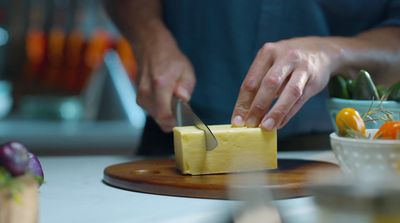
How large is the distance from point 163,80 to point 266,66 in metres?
0.24

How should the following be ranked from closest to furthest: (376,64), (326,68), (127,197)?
1. (127,197)
2. (326,68)
3. (376,64)

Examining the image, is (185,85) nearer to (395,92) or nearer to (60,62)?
(395,92)

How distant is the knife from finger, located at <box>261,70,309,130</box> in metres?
0.08

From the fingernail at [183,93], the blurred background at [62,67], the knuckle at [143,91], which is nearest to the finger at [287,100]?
the fingernail at [183,93]

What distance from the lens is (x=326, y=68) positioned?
134 centimetres

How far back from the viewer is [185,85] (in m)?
1.44

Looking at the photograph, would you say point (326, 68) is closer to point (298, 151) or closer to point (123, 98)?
point (298, 151)

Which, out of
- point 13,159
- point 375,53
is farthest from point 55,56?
point 13,159

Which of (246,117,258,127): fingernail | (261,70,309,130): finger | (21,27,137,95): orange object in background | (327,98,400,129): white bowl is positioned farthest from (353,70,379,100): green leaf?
(21,27,137,95): orange object in background

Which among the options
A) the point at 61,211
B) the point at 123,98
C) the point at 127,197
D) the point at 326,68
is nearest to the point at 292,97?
Result: the point at 326,68

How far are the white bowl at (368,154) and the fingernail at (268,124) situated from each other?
16 cm

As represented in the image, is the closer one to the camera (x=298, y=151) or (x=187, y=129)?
(x=187, y=129)

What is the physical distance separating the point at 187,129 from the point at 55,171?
0.24 metres

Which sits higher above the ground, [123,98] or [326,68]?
[326,68]
